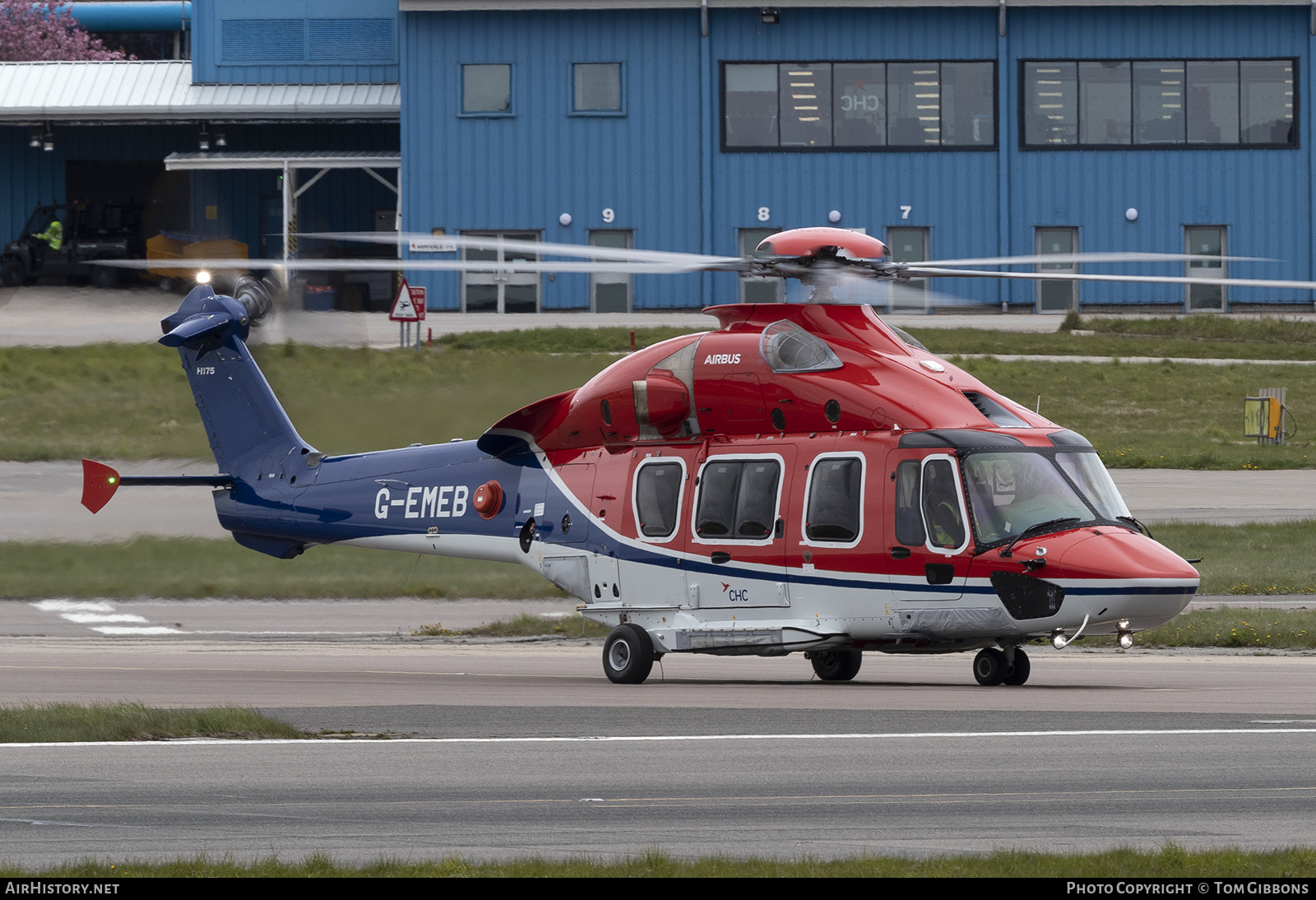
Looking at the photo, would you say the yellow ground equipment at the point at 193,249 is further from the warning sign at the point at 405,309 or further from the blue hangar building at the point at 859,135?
the warning sign at the point at 405,309

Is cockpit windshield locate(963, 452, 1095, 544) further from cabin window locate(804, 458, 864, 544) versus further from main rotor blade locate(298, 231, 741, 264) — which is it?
main rotor blade locate(298, 231, 741, 264)

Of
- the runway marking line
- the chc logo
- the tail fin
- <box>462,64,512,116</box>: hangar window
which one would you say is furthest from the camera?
<box>462,64,512,116</box>: hangar window

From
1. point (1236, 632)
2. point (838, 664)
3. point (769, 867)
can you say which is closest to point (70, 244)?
point (838, 664)

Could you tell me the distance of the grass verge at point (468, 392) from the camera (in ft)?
71.6

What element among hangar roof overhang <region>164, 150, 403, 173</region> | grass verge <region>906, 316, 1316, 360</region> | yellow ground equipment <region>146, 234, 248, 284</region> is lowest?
grass verge <region>906, 316, 1316, 360</region>

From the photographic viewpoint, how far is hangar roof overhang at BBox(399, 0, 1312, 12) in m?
46.5

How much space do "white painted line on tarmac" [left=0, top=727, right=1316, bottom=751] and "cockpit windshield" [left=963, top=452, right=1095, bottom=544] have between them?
2170 mm

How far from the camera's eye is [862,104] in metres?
47.2

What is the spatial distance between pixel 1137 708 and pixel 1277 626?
614cm

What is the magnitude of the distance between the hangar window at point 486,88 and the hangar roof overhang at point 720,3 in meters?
1.64

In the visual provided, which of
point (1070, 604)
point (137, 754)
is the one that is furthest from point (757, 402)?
point (137, 754)

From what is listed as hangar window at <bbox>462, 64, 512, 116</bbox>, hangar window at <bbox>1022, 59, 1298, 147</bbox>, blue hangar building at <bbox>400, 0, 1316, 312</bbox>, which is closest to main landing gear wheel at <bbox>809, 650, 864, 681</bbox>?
blue hangar building at <bbox>400, 0, 1316, 312</bbox>

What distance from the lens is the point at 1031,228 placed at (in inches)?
1859

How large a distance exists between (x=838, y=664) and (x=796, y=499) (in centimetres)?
219
